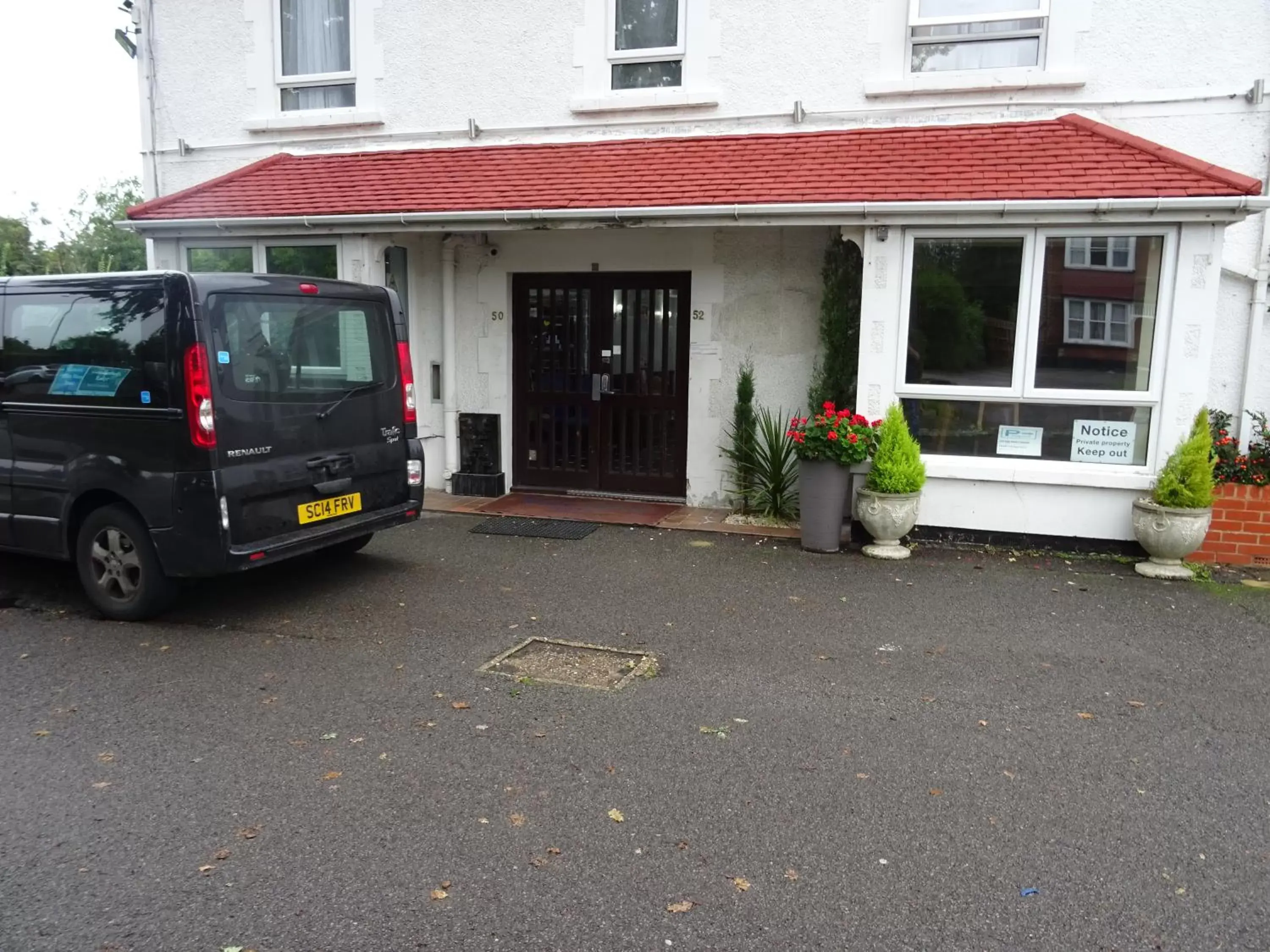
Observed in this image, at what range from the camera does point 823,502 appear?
725 cm

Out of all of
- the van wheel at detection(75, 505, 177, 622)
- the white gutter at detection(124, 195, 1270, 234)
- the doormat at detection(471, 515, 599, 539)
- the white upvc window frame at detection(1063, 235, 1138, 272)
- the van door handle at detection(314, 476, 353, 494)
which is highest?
the white gutter at detection(124, 195, 1270, 234)

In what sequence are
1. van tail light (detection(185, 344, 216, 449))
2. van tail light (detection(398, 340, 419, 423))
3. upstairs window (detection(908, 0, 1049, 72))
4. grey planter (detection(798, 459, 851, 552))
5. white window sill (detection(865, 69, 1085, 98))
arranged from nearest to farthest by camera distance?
van tail light (detection(185, 344, 216, 449)), van tail light (detection(398, 340, 419, 423)), grey planter (detection(798, 459, 851, 552)), white window sill (detection(865, 69, 1085, 98)), upstairs window (detection(908, 0, 1049, 72))

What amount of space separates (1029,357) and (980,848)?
16.2ft

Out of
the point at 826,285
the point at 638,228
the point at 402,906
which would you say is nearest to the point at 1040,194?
the point at 826,285

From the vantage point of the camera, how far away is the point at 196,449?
16.6ft

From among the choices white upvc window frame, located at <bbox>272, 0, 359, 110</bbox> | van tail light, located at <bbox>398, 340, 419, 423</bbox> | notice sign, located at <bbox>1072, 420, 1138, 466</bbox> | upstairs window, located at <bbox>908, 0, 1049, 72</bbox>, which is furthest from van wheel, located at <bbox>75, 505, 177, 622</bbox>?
upstairs window, located at <bbox>908, 0, 1049, 72</bbox>

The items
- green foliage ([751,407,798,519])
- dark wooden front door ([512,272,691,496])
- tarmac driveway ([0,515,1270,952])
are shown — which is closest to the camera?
tarmac driveway ([0,515,1270,952])

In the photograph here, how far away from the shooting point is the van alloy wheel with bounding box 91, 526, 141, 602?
216 inches

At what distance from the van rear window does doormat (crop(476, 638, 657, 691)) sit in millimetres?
2110

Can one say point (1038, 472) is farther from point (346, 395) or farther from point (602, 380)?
point (346, 395)

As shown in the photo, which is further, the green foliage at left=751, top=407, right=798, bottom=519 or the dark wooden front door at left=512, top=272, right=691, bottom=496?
the dark wooden front door at left=512, top=272, right=691, bottom=496

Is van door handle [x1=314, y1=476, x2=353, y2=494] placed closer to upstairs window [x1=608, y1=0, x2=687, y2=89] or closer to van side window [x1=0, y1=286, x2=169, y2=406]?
van side window [x1=0, y1=286, x2=169, y2=406]

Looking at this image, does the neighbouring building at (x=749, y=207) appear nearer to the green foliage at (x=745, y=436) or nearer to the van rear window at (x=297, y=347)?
the green foliage at (x=745, y=436)

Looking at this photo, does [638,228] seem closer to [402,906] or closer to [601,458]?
[601,458]
